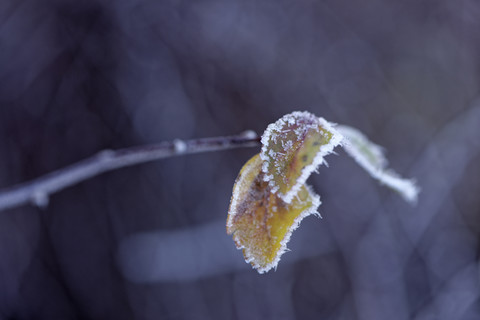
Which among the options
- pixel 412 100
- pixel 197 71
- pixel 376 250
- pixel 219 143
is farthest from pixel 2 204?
pixel 412 100

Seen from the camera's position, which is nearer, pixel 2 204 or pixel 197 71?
pixel 2 204

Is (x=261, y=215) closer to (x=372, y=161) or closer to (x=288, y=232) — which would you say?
(x=288, y=232)

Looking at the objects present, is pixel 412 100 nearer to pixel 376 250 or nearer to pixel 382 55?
pixel 382 55

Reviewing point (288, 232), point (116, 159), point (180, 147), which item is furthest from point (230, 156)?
point (288, 232)

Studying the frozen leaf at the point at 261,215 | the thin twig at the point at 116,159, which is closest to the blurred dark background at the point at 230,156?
the thin twig at the point at 116,159

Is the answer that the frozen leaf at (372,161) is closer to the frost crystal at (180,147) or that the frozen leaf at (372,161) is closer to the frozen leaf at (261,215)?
the frozen leaf at (261,215)

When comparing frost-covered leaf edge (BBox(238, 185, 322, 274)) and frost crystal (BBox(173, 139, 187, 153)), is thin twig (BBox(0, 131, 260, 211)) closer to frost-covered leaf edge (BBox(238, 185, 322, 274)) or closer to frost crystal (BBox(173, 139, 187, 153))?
frost crystal (BBox(173, 139, 187, 153))

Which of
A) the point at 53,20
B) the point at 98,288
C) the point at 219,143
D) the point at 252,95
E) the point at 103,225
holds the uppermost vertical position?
the point at 53,20
